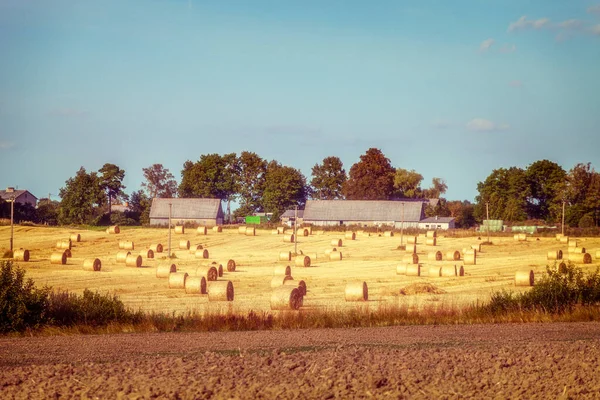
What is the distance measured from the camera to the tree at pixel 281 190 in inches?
4459

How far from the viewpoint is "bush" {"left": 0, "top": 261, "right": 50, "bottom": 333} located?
762 inches

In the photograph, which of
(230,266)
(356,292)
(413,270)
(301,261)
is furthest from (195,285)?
(301,261)

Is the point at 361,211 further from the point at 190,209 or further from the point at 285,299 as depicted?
the point at 285,299

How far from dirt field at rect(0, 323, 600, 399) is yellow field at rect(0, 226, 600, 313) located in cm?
559

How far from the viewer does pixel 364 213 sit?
98.1 metres

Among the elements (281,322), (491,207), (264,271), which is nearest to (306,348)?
(281,322)

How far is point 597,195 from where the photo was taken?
92.9 metres

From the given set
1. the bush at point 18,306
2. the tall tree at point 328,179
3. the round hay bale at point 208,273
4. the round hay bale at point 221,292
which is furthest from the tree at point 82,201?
the bush at point 18,306

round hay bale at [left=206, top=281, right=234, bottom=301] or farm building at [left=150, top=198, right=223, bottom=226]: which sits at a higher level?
farm building at [left=150, top=198, right=223, bottom=226]

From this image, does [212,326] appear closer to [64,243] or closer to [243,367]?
[243,367]

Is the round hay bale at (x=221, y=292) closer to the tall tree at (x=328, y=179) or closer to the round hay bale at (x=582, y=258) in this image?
the round hay bale at (x=582, y=258)

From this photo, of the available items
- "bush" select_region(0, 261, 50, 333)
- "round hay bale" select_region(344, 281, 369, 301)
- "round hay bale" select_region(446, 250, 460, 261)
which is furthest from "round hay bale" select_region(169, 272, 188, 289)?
"round hay bale" select_region(446, 250, 460, 261)

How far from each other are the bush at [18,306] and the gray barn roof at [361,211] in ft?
255

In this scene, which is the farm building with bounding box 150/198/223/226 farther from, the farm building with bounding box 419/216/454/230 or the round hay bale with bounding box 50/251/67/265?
the round hay bale with bounding box 50/251/67/265
